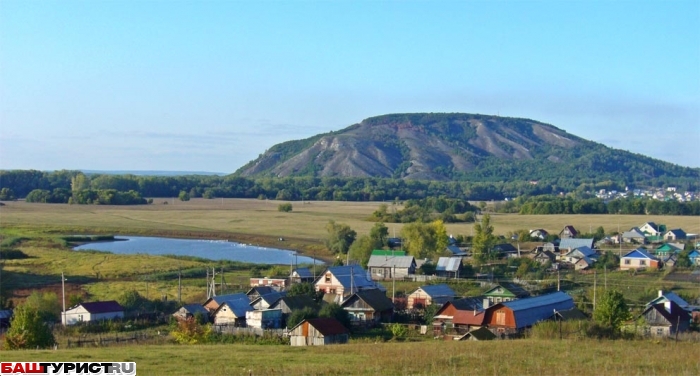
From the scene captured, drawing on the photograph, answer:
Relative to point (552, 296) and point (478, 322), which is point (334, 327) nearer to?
point (478, 322)

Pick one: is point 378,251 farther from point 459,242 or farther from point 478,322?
point 478,322

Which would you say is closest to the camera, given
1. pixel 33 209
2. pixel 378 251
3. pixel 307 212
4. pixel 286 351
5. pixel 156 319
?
pixel 286 351

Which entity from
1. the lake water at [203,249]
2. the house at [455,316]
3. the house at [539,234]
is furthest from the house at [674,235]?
the house at [455,316]

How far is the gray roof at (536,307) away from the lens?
2034cm

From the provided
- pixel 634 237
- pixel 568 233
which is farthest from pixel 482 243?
pixel 568 233

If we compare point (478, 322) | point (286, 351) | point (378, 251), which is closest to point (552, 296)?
point (478, 322)

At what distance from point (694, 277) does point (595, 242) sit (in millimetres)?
13557

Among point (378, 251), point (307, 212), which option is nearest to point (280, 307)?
point (378, 251)

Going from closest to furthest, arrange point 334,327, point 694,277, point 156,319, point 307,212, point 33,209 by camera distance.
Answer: point 334,327 < point 156,319 < point 694,277 < point 33,209 < point 307,212

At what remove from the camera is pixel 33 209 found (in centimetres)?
7169

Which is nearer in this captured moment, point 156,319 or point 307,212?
point 156,319

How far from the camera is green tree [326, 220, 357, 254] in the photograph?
1702 inches

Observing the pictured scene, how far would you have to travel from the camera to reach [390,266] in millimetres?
34438

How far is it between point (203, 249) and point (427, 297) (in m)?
22.3
